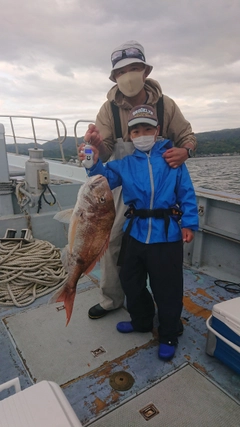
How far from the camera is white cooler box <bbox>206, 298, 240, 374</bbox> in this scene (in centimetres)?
194

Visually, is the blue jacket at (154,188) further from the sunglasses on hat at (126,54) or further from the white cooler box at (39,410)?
the white cooler box at (39,410)

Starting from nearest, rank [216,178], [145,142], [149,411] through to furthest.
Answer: [149,411], [145,142], [216,178]

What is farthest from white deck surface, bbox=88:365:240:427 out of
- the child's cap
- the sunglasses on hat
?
the sunglasses on hat

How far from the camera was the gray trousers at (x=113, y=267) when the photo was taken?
2676 millimetres

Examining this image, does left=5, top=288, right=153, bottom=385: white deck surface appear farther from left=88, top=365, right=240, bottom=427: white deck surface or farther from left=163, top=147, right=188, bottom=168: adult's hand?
left=163, top=147, right=188, bottom=168: adult's hand

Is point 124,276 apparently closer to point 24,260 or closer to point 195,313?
point 195,313

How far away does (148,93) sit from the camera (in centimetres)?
Answer: 246

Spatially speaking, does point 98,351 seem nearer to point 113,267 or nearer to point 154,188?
point 113,267

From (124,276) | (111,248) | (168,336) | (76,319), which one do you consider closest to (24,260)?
(76,319)

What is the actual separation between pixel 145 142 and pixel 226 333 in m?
1.55

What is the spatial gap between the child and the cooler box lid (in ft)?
1.15

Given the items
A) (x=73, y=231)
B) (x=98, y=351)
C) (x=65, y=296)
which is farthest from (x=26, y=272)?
(x=73, y=231)

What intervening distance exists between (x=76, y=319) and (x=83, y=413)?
101 centimetres

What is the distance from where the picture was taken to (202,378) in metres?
2.09
